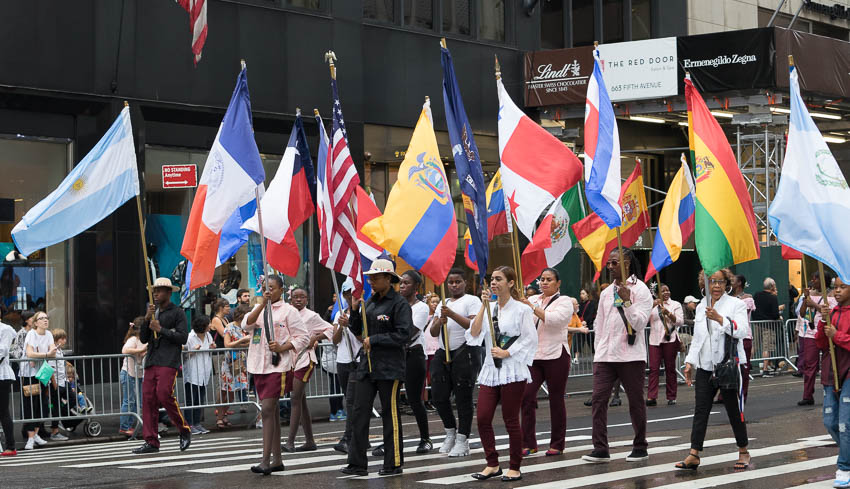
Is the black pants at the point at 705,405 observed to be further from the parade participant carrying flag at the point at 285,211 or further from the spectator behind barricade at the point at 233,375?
the spectator behind barricade at the point at 233,375

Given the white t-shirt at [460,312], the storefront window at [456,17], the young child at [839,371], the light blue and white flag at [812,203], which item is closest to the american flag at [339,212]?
the white t-shirt at [460,312]

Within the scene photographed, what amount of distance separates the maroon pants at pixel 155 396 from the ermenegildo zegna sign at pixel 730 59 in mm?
16939

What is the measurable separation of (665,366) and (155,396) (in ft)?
28.4

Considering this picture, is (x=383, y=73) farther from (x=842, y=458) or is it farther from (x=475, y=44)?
(x=842, y=458)

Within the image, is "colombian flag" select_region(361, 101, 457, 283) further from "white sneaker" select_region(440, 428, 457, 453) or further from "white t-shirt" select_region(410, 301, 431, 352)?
"white sneaker" select_region(440, 428, 457, 453)

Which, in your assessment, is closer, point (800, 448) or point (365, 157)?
point (800, 448)

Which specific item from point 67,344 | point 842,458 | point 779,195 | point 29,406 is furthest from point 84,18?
point 842,458

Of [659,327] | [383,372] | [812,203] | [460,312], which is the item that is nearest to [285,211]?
[460,312]

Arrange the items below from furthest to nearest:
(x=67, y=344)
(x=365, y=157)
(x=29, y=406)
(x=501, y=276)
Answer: (x=365, y=157), (x=67, y=344), (x=29, y=406), (x=501, y=276)

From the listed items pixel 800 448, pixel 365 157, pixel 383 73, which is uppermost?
pixel 383 73

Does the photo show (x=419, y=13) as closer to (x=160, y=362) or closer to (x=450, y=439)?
(x=160, y=362)

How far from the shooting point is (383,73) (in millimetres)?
26156

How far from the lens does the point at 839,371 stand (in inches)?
406

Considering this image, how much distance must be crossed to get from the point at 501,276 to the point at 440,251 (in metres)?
1.09
